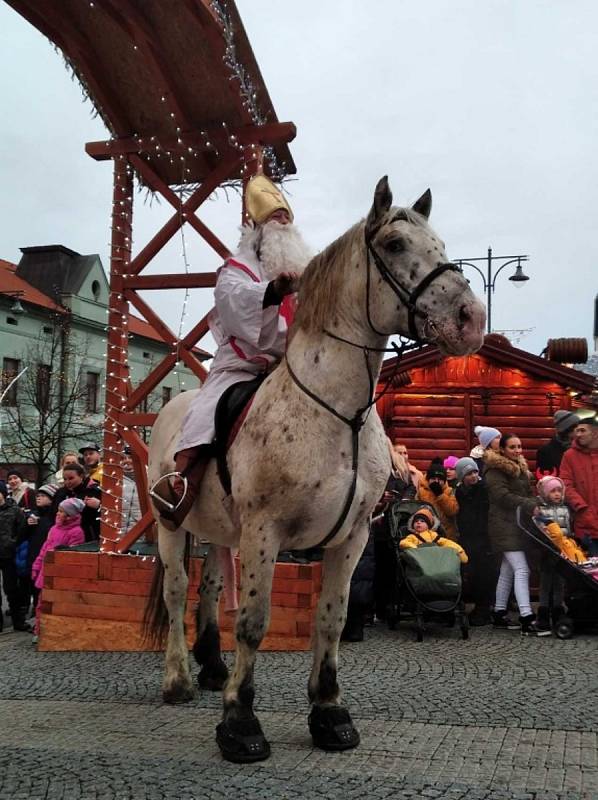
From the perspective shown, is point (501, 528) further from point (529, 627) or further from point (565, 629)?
point (565, 629)

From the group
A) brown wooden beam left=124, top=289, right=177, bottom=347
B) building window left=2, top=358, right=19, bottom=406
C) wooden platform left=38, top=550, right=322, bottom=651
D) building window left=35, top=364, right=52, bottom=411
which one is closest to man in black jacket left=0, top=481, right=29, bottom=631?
wooden platform left=38, top=550, right=322, bottom=651

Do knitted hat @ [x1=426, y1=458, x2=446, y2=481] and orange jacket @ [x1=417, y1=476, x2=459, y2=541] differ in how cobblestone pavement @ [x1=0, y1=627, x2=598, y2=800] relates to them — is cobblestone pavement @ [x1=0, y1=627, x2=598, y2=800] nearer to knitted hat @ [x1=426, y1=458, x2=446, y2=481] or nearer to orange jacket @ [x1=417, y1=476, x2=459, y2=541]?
orange jacket @ [x1=417, y1=476, x2=459, y2=541]

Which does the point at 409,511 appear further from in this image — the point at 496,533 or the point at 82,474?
the point at 82,474

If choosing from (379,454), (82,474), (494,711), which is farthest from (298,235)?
(82,474)

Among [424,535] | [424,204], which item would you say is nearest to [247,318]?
[424,204]

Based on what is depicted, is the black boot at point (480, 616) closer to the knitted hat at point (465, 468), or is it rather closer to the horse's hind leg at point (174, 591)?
the knitted hat at point (465, 468)

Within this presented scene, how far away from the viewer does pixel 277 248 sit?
14.1 feet

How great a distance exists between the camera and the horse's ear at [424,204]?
3793mm

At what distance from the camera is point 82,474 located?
8422mm

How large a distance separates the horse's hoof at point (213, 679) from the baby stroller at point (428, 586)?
249 cm

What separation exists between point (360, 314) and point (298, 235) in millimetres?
951

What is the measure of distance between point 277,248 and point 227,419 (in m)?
0.98

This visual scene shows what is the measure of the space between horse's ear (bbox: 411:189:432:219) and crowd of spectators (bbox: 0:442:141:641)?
4422 mm

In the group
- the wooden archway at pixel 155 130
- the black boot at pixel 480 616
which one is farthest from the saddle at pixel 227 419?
the black boot at pixel 480 616
